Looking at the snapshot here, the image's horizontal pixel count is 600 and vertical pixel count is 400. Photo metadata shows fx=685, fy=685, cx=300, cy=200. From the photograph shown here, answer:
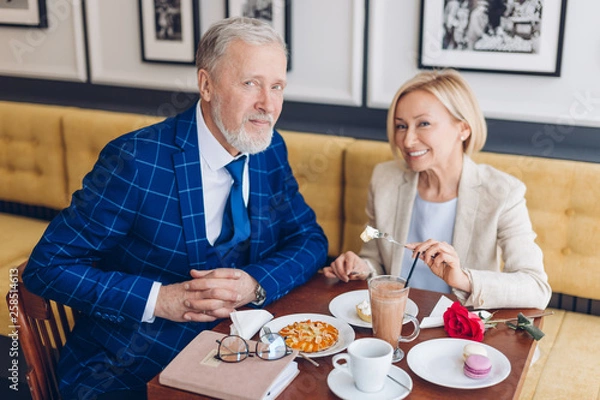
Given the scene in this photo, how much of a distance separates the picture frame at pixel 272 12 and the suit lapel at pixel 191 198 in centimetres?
118

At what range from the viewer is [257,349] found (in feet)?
4.80

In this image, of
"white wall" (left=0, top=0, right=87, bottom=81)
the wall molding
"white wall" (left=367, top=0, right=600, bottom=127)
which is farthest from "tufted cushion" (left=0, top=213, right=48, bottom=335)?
"white wall" (left=367, top=0, right=600, bottom=127)

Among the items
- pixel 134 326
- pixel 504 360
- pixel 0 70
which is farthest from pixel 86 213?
pixel 0 70

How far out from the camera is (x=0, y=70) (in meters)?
3.73

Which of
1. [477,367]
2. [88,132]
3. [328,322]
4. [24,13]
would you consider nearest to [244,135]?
[328,322]

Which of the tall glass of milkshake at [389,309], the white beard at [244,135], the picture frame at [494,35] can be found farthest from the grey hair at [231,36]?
the picture frame at [494,35]

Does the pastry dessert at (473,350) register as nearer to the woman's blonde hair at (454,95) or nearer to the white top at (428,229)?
the white top at (428,229)

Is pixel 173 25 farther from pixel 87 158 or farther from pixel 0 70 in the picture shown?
pixel 0 70

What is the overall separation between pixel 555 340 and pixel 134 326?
55.2 inches

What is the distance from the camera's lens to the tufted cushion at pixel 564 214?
2361 mm

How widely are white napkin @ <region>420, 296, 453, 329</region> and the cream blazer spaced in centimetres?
6

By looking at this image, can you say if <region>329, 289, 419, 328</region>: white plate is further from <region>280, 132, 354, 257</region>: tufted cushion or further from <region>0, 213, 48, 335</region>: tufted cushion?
<region>0, 213, 48, 335</region>: tufted cushion

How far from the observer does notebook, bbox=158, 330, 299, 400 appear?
4.39 feet

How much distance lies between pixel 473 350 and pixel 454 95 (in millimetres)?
941
